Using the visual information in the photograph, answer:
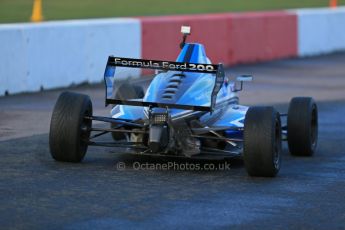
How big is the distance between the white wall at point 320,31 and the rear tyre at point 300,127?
12732 millimetres

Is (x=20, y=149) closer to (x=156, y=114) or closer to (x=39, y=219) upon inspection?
(x=156, y=114)

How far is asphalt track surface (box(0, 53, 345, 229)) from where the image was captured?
21.7 feet

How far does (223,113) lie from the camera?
935cm

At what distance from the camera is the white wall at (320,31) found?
73.6 feet

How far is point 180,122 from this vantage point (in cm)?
868

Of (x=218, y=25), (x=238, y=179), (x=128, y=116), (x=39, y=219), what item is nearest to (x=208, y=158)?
(x=238, y=179)

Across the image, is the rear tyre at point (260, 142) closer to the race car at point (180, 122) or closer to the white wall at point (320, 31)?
the race car at point (180, 122)

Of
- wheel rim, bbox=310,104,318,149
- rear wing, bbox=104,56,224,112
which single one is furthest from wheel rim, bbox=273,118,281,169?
wheel rim, bbox=310,104,318,149

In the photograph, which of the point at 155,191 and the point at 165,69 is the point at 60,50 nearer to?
the point at 165,69

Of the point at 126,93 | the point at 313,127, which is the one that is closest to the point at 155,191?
the point at 126,93

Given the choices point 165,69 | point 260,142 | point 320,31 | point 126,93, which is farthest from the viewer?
point 320,31

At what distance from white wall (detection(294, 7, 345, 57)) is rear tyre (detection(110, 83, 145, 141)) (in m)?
12.6

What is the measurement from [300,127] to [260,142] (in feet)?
4.86

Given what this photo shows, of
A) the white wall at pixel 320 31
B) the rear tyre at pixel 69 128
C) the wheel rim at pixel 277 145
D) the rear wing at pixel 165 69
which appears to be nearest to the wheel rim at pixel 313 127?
the wheel rim at pixel 277 145
